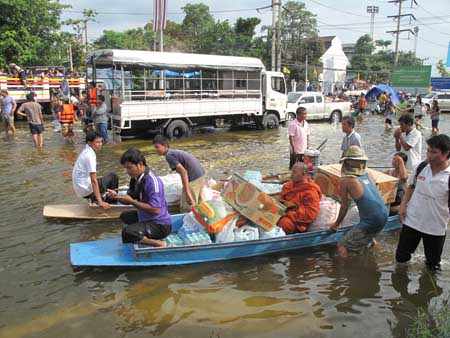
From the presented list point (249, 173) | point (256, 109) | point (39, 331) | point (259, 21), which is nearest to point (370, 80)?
point (259, 21)

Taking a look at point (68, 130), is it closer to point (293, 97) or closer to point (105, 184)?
point (105, 184)

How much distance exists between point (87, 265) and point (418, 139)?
5.02 meters

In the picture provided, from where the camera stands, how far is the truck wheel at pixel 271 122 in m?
18.2

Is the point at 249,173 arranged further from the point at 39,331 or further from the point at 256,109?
the point at 256,109

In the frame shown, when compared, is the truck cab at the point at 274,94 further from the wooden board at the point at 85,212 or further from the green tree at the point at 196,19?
the green tree at the point at 196,19

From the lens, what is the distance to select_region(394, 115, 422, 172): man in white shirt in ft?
20.8

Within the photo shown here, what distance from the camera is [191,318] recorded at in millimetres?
4223

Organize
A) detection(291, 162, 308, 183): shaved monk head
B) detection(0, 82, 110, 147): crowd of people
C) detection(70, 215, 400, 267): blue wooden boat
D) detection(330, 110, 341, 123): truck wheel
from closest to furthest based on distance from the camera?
detection(70, 215, 400, 267): blue wooden boat → detection(291, 162, 308, 183): shaved monk head → detection(0, 82, 110, 147): crowd of people → detection(330, 110, 341, 123): truck wheel

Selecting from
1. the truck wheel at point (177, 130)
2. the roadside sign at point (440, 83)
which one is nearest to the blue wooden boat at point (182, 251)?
the truck wheel at point (177, 130)

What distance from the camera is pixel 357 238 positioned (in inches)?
199

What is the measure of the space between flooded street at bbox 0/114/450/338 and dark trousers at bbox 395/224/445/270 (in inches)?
16.1

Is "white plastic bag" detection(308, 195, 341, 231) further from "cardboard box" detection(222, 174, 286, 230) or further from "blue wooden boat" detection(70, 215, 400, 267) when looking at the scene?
"cardboard box" detection(222, 174, 286, 230)

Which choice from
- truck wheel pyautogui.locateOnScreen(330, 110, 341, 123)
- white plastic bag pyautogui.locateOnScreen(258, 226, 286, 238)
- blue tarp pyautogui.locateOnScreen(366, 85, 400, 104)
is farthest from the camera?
blue tarp pyautogui.locateOnScreen(366, 85, 400, 104)

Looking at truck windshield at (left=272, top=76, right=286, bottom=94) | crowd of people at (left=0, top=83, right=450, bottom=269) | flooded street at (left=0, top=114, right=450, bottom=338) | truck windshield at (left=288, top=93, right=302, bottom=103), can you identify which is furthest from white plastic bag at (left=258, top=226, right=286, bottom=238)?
truck windshield at (left=288, top=93, right=302, bottom=103)
